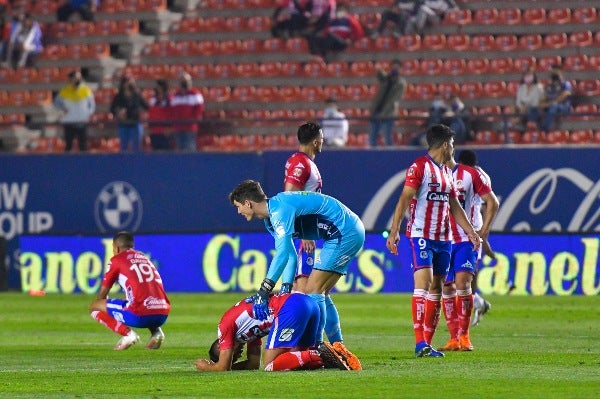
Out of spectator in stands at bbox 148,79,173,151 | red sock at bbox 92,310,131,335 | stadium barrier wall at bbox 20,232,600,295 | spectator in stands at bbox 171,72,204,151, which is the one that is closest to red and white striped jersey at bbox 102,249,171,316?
red sock at bbox 92,310,131,335

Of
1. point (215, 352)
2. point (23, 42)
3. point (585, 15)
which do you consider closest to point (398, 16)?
point (585, 15)

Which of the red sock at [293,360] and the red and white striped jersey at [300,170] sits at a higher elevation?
the red and white striped jersey at [300,170]

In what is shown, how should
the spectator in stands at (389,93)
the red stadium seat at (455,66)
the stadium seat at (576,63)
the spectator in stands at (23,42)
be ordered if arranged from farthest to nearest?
the spectator in stands at (23,42)
the red stadium seat at (455,66)
the stadium seat at (576,63)
the spectator in stands at (389,93)

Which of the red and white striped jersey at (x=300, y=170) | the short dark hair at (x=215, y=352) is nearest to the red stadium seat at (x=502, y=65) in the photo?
the red and white striped jersey at (x=300, y=170)

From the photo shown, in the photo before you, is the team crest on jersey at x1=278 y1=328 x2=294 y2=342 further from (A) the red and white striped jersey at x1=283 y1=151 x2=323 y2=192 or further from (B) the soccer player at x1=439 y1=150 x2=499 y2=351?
(B) the soccer player at x1=439 y1=150 x2=499 y2=351

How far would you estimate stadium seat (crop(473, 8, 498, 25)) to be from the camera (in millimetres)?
30906

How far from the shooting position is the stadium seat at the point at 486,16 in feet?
101

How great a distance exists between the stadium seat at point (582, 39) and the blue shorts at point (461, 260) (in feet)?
51.5

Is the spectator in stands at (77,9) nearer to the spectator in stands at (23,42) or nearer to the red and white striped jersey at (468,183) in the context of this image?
the spectator in stands at (23,42)

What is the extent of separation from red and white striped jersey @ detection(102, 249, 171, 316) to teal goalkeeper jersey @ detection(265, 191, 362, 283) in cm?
367

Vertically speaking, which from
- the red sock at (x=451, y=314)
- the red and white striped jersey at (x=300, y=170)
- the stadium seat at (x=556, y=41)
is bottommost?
the red sock at (x=451, y=314)

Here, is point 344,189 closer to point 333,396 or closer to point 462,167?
Answer: point 462,167

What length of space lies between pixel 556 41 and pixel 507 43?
41.3 inches

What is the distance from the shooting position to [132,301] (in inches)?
612
